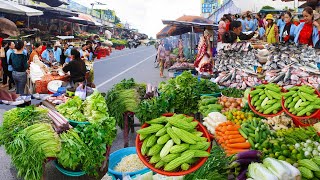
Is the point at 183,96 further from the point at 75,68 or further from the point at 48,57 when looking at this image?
the point at 48,57

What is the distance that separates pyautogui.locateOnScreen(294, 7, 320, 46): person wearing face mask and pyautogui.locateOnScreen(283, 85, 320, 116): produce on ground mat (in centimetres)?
361

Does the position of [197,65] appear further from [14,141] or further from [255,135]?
[14,141]

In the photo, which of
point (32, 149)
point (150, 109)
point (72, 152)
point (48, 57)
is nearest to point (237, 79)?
point (150, 109)

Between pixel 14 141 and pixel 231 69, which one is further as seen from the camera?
pixel 231 69

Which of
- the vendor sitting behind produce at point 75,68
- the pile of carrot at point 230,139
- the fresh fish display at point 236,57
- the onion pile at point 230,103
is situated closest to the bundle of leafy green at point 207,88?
the onion pile at point 230,103

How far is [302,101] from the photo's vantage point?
433cm

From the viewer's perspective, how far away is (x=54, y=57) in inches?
580

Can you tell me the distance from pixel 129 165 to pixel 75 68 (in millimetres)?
4519

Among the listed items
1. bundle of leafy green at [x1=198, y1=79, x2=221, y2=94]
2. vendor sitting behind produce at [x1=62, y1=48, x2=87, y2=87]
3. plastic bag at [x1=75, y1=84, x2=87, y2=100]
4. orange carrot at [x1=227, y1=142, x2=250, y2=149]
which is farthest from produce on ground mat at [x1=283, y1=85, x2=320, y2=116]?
vendor sitting behind produce at [x1=62, y1=48, x2=87, y2=87]

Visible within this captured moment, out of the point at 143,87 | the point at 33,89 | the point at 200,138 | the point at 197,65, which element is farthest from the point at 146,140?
the point at 197,65

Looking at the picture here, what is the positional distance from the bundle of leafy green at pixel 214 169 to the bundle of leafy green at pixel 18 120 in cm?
246

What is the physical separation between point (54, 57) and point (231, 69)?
8905mm

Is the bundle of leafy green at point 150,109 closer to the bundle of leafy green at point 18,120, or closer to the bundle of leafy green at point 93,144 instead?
the bundle of leafy green at point 93,144

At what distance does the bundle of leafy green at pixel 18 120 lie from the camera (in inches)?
181
